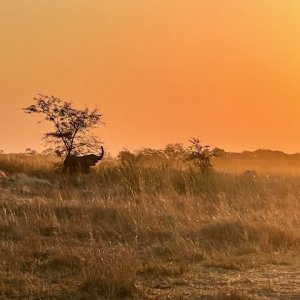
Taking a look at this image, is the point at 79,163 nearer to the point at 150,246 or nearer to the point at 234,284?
the point at 150,246

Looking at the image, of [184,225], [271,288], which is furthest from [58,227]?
[271,288]

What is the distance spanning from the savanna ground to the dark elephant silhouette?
179 inches

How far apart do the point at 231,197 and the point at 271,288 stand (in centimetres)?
906

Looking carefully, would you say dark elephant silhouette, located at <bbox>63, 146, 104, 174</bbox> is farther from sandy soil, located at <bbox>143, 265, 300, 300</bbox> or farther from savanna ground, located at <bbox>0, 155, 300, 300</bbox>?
sandy soil, located at <bbox>143, 265, 300, 300</bbox>

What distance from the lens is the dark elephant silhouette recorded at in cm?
2108

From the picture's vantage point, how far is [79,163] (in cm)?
2131

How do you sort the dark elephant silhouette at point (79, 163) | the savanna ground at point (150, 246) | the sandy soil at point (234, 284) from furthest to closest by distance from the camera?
the dark elephant silhouette at point (79, 163) → the savanna ground at point (150, 246) → the sandy soil at point (234, 284)

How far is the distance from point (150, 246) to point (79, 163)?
12586mm

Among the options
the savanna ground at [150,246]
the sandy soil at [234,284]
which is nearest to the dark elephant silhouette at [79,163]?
the savanna ground at [150,246]

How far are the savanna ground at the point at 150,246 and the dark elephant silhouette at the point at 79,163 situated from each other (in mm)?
4534

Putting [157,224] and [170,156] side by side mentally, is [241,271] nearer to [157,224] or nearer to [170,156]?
[157,224]

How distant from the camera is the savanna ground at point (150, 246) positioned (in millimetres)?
6355

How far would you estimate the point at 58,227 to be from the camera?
993cm

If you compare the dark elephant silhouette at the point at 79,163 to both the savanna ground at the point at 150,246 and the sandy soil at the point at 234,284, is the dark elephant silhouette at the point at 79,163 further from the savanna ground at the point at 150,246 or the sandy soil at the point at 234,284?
the sandy soil at the point at 234,284
